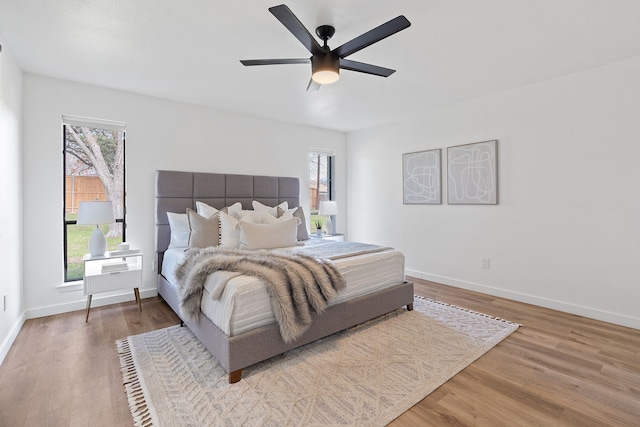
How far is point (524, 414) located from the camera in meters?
1.74

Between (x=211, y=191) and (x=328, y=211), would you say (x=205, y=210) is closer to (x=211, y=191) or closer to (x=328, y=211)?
(x=211, y=191)

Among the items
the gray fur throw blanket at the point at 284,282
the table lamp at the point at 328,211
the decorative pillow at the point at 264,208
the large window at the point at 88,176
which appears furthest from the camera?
the table lamp at the point at 328,211

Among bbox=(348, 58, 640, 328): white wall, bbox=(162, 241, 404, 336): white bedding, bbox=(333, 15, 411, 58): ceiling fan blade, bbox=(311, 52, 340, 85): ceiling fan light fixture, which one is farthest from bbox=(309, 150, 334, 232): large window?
bbox=(333, 15, 411, 58): ceiling fan blade

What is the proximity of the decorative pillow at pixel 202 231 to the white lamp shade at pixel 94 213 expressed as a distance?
76cm

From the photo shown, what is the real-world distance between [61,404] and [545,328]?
3808 mm

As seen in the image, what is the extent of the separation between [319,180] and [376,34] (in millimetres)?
3806

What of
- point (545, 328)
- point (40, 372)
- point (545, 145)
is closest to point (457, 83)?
point (545, 145)

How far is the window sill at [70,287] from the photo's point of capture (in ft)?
10.7

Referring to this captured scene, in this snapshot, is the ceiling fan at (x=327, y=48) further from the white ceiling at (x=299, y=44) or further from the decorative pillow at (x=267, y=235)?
the decorative pillow at (x=267, y=235)

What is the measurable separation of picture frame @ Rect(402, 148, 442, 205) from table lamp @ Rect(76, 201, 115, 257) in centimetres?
391

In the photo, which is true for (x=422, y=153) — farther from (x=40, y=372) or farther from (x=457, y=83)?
(x=40, y=372)

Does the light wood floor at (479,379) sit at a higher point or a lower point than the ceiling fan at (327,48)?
lower

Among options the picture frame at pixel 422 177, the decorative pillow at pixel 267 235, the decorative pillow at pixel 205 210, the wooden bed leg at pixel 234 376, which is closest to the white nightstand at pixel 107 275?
the decorative pillow at pixel 205 210

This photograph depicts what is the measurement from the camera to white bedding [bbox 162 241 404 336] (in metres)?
2.02
